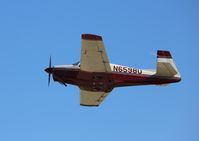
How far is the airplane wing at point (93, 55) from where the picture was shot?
120 feet

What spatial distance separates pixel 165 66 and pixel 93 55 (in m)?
5.69

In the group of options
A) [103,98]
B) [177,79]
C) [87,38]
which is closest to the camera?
[87,38]

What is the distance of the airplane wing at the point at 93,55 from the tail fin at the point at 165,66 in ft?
12.7

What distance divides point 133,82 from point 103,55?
12.5 ft

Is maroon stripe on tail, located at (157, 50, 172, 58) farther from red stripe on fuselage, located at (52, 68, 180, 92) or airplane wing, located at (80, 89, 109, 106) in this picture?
airplane wing, located at (80, 89, 109, 106)

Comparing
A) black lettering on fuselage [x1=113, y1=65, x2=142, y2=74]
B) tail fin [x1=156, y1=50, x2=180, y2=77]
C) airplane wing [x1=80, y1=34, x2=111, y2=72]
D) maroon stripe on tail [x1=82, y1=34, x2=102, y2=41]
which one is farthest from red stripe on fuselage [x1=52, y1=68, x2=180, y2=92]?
maroon stripe on tail [x1=82, y1=34, x2=102, y2=41]

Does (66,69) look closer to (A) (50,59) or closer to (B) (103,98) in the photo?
(A) (50,59)

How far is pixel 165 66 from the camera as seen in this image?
39406 millimetres

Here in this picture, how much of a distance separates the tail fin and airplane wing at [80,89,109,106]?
5.51m

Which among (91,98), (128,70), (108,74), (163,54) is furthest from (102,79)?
(163,54)

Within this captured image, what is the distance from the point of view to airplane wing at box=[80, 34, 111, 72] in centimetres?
3653

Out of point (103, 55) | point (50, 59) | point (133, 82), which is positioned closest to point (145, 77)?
point (133, 82)

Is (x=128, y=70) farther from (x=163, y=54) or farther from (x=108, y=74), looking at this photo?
(x=163, y=54)

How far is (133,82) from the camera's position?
131 feet
